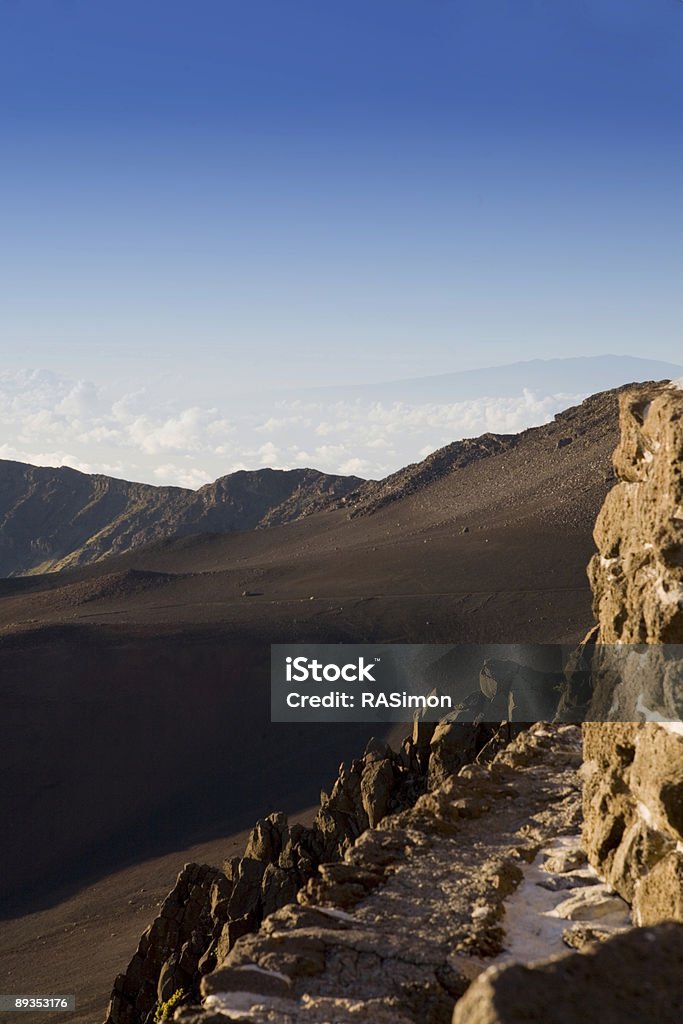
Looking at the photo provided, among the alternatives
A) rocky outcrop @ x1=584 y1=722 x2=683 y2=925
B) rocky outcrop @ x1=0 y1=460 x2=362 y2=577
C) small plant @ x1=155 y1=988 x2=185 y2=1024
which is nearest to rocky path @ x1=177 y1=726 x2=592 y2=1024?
rocky outcrop @ x1=584 y1=722 x2=683 y2=925

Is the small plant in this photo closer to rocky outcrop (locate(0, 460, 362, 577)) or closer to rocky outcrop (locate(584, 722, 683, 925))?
rocky outcrop (locate(584, 722, 683, 925))

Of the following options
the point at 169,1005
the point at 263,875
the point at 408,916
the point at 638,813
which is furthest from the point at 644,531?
the point at 263,875

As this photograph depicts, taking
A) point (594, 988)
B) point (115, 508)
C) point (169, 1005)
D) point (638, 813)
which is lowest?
point (169, 1005)

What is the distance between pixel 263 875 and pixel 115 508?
107 metres

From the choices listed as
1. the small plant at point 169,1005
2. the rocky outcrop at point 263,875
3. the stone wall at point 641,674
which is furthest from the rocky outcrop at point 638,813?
the small plant at point 169,1005

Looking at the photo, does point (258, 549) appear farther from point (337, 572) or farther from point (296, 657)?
point (296, 657)

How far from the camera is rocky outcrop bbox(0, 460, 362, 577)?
107 meters

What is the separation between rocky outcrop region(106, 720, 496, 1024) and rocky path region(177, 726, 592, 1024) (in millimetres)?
3438

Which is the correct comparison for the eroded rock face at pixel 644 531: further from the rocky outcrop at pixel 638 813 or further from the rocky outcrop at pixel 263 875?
the rocky outcrop at pixel 263 875

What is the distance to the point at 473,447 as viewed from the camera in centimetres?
7506

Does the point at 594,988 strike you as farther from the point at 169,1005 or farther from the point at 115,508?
the point at 115,508

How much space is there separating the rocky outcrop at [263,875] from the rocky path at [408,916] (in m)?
3.44

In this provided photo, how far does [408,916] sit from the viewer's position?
817 cm

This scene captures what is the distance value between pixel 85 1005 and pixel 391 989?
39.8 feet
